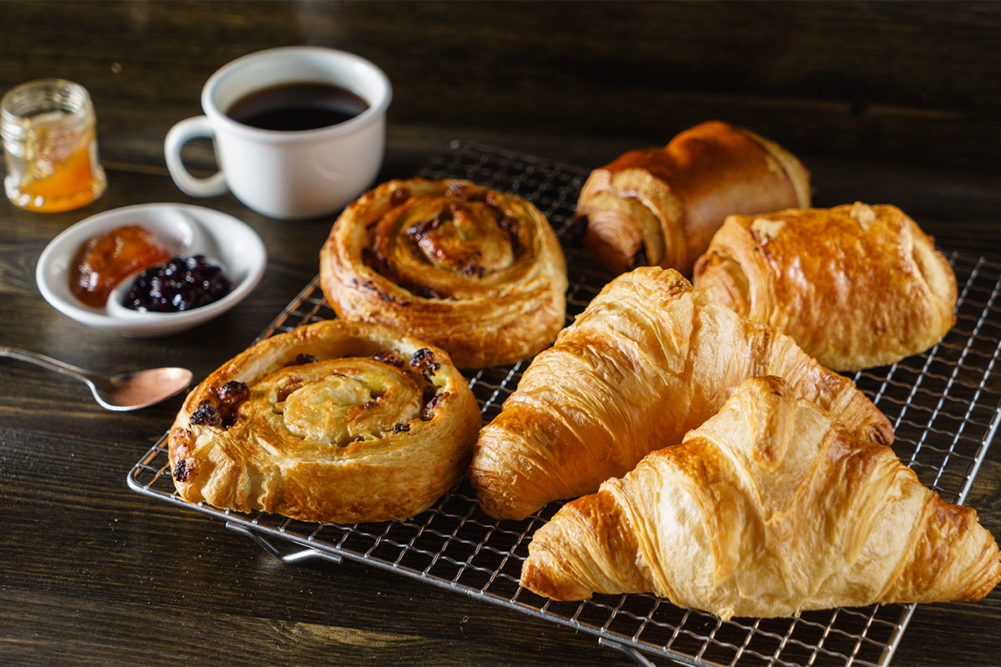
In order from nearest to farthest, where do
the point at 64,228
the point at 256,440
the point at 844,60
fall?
the point at 256,440 < the point at 64,228 < the point at 844,60

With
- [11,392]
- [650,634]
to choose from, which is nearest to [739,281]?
[650,634]

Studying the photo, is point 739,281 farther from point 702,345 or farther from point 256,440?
point 256,440

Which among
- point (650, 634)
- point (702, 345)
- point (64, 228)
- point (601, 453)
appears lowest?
point (64, 228)

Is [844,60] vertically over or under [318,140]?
over

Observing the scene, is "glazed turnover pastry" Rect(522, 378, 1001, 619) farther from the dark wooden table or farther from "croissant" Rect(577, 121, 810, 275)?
"croissant" Rect(577, 121, 810, 275)

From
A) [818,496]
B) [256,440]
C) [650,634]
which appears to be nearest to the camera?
[818,496]

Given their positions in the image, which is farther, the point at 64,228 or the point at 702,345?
the point at 64,228

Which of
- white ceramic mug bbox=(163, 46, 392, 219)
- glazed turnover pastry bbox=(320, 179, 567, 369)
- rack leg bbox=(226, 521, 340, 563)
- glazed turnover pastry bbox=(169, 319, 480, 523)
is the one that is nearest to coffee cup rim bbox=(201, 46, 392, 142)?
white ceramic mug bbox=(163, 46, 392, 219)
